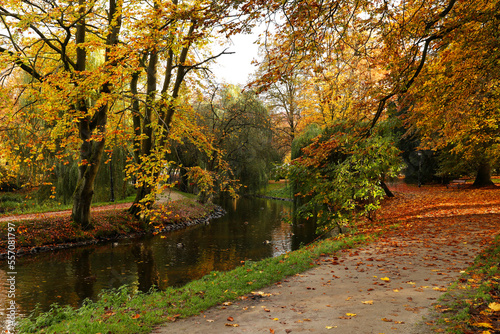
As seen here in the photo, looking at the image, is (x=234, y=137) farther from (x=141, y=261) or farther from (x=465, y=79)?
(x=465, y=79)

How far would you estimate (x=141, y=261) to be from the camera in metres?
9.80

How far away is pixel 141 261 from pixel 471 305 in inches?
337

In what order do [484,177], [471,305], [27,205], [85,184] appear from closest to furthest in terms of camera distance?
[471,305], [85,184], [27,205], [484,177]

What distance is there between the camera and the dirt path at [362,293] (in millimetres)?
3721

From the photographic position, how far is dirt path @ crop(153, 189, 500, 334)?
12.2 feet

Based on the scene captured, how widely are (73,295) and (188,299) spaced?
3.44 m

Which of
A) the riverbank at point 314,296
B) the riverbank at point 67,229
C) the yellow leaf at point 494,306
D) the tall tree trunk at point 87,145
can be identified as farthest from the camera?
the tall tree trunk at point 87,145

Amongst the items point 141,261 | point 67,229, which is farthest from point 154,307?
point 67,229

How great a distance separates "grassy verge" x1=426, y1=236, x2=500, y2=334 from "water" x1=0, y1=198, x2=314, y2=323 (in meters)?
5.31

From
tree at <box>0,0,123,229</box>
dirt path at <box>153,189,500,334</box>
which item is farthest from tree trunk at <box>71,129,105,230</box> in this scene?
dirt path at <box>153,189,500,334</box>

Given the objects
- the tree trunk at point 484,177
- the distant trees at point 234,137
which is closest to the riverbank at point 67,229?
the distant trees at point 234,137

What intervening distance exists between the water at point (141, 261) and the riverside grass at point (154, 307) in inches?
55.8

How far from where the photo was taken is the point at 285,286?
17.8 feet

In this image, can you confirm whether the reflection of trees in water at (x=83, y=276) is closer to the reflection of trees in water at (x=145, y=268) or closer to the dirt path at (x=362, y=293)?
the reflection of trees in water at (x=145, y=268)
